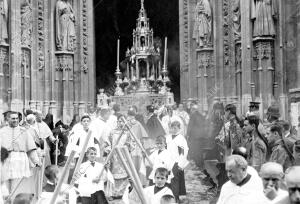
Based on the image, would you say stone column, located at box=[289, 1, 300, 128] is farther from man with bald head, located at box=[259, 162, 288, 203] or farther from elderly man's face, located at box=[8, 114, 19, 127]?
man with bald head, located at box=[259, 162, 288, 203]

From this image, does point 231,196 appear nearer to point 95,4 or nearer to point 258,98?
point 258,98

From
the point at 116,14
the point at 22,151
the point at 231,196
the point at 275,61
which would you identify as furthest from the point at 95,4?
the point at 231,196

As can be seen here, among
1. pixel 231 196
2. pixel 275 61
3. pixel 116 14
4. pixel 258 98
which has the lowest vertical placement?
pixel 231 196

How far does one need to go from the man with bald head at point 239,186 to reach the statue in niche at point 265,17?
11.3 meters

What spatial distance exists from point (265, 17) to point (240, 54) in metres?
1.77

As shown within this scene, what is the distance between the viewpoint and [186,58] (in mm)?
20406

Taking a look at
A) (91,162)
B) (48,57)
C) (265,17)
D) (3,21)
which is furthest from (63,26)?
(91,162)

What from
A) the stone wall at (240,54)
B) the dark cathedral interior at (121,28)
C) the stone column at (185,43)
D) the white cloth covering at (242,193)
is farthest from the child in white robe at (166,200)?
the dark cathedral interior at (121,28)

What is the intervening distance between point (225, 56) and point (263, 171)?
14.3m

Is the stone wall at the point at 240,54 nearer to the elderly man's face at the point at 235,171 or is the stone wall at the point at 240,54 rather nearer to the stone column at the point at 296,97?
the stone column at the point at 296,97

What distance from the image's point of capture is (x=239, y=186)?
17.8 ft

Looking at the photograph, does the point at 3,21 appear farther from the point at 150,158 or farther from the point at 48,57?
the point at 150,158

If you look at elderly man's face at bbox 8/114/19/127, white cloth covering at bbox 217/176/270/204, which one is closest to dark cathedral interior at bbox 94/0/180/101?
elderly man's face at bbox 8/114/19/127

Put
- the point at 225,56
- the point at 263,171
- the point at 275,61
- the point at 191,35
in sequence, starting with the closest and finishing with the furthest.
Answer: the point at 263,171
the point at 275,61
the point at 225,56
the point at 191,35
